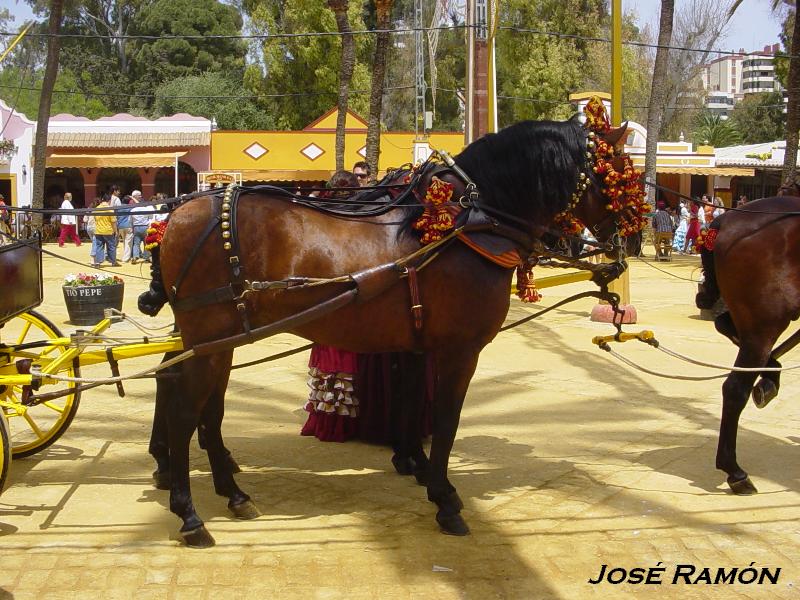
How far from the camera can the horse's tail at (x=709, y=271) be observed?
6.06 metres

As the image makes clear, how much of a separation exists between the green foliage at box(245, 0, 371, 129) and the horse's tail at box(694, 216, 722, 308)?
113 feet

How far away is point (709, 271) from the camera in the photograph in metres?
6.20

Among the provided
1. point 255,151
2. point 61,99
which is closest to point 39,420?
point 255,151

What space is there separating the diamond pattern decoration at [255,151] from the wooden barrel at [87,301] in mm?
24616

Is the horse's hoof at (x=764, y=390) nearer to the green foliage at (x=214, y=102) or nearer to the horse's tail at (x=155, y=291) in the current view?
the horse's tail at (x=155, y=291)

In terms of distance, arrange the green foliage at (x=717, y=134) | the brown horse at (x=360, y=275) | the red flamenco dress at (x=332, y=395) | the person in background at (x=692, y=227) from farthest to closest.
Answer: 1. the green foliage at (x=717, y=134)
2. the person in background at (x=692, y=227)
3. the red flamenco dress at (x=332, y=395)
4. the brown horse at (x=360, y=275)

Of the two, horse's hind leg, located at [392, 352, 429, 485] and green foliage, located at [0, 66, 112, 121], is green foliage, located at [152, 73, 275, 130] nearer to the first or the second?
green foliage, located at [0, 66, 112, 121]

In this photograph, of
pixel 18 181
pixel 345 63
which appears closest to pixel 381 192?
pixel 345 63

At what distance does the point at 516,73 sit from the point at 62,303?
30475 mm

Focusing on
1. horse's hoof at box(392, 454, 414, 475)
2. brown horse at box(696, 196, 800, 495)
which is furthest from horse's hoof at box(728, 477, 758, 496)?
horse's hoof at box(392, 454, 414, 475)

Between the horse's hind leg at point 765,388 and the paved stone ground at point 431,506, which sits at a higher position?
the horse's hind leg at point 765,388

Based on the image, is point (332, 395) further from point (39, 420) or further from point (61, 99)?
point (61, 99)

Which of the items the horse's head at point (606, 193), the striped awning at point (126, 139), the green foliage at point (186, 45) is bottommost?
the horse's head at point (606, 193)

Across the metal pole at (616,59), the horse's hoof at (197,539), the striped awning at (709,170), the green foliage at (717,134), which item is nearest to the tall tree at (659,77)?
the striped awning at (709,170)
